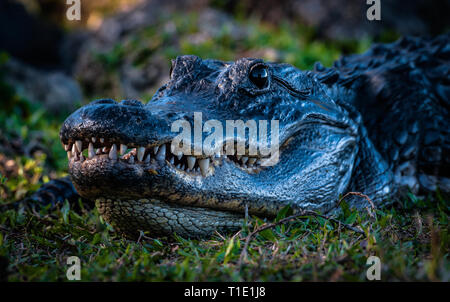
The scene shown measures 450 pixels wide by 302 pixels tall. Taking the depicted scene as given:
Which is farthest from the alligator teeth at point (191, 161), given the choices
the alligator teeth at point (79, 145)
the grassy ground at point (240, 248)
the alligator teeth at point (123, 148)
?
the alligator teeth at point (79, 145)

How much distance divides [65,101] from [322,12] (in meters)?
6.24

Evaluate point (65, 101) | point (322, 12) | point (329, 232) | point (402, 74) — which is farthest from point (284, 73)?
point (322, 12)

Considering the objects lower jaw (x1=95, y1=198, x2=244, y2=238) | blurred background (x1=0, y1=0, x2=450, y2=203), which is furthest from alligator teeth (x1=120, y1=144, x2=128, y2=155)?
blurred background (x1=0, y1=0, x2=450, y2=203)

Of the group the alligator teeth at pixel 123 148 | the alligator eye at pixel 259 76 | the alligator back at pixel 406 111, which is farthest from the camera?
the alligator back at pixel 406 111

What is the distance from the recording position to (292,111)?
2.53 metres

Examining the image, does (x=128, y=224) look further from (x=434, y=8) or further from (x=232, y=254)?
(x=434, y=8)

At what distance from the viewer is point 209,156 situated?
2.04 metres

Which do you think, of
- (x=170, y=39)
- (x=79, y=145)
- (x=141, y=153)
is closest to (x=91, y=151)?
(x=79, y=145)

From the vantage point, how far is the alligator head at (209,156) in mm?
1888

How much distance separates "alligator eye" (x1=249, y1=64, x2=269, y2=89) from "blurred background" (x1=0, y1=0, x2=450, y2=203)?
459 cm

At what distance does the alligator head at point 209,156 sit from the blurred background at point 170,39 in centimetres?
440

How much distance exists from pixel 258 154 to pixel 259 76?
511 millimetres

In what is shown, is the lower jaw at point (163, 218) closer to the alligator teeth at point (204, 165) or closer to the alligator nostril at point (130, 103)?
the alligator teeth at point (204, 165)

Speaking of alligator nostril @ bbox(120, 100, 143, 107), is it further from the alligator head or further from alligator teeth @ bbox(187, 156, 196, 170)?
alligator teeth @ bbox(187, 156, 196, 170)
